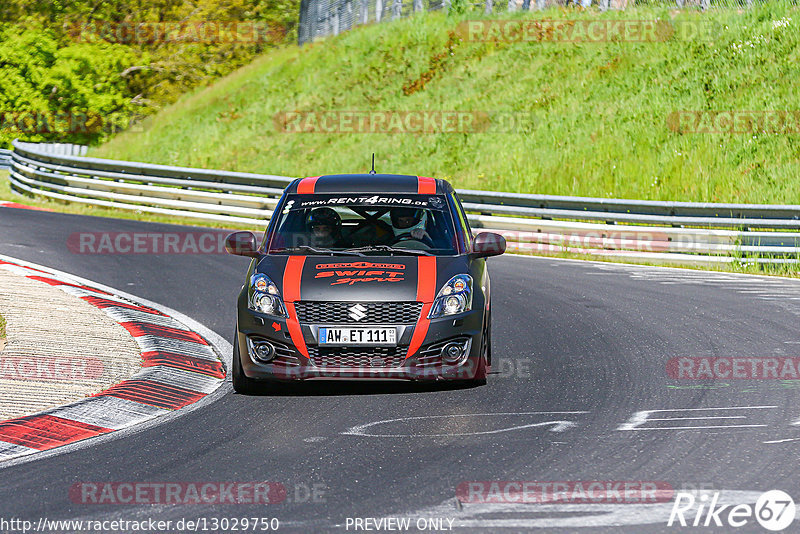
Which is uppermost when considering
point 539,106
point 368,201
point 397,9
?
point 397,9

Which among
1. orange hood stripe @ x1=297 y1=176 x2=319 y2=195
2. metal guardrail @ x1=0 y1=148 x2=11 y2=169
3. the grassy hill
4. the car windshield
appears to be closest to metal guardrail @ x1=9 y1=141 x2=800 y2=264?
the grassy hill

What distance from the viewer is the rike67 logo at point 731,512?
5117 millimetres

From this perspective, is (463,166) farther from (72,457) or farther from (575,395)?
(72,457)

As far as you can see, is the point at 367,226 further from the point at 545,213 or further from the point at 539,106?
the point at 539,106

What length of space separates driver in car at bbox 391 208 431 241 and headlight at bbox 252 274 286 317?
1.34 m

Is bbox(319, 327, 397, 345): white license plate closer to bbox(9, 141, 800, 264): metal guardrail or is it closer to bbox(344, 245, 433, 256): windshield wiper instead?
bbox(344, 245, 433, 256): windshield wiper

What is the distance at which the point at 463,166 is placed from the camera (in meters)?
27.7

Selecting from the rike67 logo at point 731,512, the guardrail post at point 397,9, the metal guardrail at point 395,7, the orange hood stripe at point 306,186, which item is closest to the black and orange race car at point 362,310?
the orange hood stripe at point 306,186

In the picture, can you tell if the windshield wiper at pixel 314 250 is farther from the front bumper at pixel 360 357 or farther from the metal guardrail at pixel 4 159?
the metal guardrail at pixel 4 159

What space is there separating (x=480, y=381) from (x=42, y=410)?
10.4ft

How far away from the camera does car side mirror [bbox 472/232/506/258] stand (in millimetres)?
8703

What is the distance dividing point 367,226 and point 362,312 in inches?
60.2

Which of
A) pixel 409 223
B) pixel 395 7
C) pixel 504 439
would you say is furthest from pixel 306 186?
pixel 395 7

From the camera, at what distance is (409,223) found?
30.0 feet
